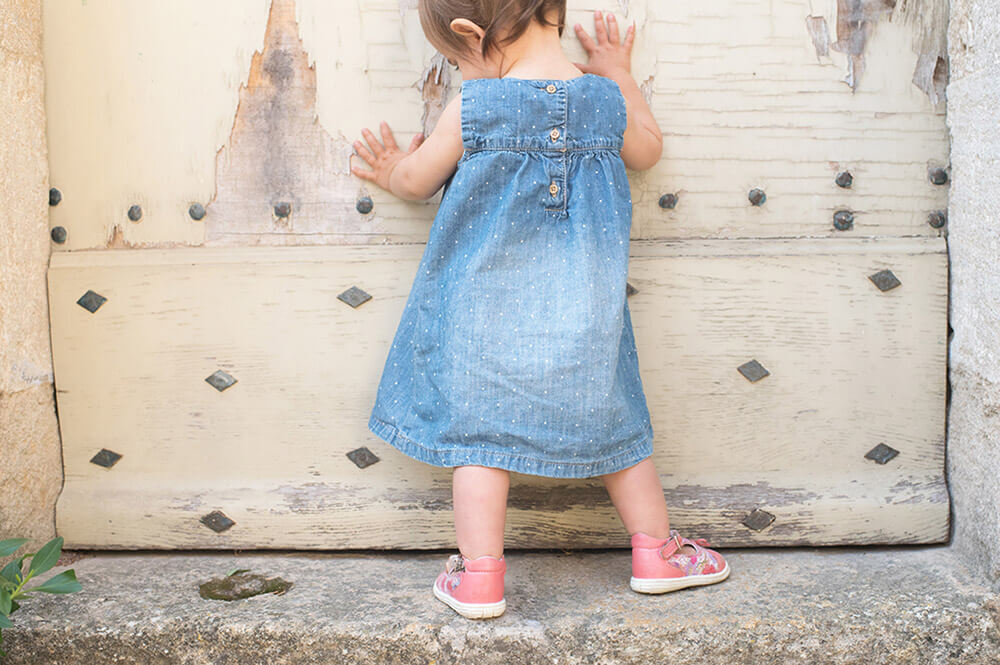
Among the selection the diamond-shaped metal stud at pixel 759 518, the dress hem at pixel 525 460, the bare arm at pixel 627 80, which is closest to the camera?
the dress hem at pixel 525 460

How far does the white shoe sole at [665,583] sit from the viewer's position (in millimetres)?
1259

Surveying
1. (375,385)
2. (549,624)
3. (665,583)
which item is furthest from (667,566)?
(375,385)

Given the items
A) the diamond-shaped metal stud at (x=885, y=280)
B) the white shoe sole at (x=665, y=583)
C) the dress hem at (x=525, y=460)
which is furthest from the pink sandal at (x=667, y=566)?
the diamond-shaped metal stud at (x=885, y=280)

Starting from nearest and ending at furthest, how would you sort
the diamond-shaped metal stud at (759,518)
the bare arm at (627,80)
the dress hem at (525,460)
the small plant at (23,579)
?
the small plant at (23,579) → the dress hem at (525,460) → the bare arm at (627,80) → the diamond-shaped metal stud at (759,518)

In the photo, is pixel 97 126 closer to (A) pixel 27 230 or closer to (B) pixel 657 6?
(A) pixel 27 230

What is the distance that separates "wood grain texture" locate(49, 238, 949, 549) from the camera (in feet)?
4.64

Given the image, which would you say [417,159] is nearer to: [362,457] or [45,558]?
[362,457]

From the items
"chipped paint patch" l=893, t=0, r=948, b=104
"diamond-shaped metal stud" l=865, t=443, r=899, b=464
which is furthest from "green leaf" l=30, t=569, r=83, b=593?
"chipped paint patch" l=893, t=0, r=948, b=104

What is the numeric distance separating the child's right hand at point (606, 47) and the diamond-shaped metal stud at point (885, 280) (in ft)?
1.74

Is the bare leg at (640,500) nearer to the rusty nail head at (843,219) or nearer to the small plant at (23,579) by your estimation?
the rusty nail head at (843,219)

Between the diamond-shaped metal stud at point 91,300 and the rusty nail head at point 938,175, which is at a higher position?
the rusty nail head at point 938,175

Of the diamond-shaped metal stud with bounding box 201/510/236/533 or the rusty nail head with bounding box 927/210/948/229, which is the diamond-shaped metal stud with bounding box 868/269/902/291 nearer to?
the rusty nail head with bounding box 927/210/948/229

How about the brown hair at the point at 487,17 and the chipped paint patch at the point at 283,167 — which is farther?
the chipped paint patch at the point at 283,167

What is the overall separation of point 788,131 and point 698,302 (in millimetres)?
319
